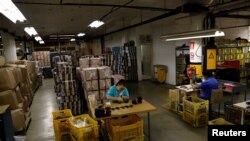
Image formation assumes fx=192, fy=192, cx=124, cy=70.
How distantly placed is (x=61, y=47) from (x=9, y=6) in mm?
20159

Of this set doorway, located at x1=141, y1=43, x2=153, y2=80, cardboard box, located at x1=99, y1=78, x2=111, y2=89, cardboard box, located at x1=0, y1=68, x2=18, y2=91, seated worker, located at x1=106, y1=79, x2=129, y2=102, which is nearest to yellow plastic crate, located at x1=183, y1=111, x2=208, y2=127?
seated worker, located at x1=106, y1=79, x2=129, y2=102

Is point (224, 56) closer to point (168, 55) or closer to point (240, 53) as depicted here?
point (240, 53)

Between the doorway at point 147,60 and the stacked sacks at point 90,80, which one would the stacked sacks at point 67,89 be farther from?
the doorway at point 147,60

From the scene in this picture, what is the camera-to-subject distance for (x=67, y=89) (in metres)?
6.22

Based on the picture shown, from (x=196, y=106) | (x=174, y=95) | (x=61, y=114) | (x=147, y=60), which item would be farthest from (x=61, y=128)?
(x=147, y=60)

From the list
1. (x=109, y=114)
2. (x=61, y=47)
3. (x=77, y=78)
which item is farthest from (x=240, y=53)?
(x=61, y=47)

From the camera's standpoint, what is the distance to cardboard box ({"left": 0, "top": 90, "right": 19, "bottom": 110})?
4452 millimetres

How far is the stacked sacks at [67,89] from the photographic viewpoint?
244 inches

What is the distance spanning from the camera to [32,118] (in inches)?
245

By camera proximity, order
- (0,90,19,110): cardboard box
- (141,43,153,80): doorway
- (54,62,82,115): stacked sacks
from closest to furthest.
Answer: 1. (0,90,19,110): cardboard box
2. (54,62,82,115): stacked sacks
3. (141,43,153,80): doorway

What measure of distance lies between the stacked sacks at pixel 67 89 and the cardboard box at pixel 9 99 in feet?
5.31

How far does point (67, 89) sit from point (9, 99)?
6.13ft

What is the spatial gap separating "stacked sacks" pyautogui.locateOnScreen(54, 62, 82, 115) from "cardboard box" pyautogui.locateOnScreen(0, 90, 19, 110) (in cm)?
Result: 162

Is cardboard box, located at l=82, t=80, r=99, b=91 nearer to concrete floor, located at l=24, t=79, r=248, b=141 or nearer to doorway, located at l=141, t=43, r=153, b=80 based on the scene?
concrete floor, located at l=24, t=79, r=248, b=141
